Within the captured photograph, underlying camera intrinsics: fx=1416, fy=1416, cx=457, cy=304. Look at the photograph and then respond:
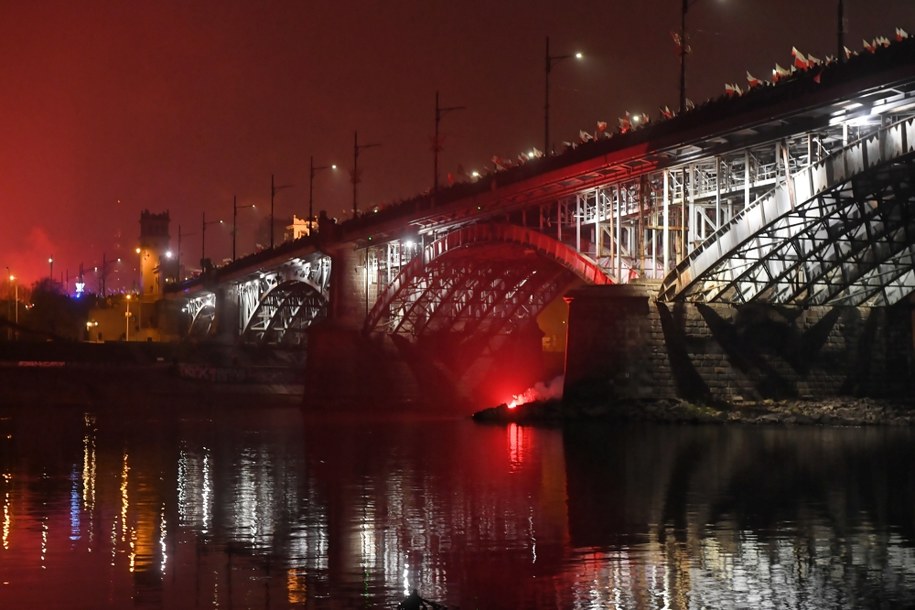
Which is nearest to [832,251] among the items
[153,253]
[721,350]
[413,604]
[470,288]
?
[721,350]

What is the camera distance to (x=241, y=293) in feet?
419

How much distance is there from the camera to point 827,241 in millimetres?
55812

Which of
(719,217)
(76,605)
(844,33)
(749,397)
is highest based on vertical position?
(844,33)

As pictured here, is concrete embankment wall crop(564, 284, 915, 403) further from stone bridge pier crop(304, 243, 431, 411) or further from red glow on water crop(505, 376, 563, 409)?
stone bridge pier crop(304, 243, 431, 411)

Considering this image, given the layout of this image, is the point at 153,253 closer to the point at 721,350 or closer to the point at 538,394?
the point at 538,394

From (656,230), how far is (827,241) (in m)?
8.15

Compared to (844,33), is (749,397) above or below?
below

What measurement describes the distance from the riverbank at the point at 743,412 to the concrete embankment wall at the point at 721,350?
1004 mm

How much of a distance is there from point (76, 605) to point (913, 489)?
63.6ft

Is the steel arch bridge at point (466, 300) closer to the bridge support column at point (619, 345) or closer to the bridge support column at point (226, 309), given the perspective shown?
the bridge support column at point (619, 345)

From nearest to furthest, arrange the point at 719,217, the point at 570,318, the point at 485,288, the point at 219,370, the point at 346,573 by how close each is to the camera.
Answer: the point at 346,573
the point at 719,217
the point at 570,318
the point at 485,288
the point at 219,370

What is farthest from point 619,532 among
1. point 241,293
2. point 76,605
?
point 241,293

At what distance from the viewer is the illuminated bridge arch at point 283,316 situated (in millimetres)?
119000

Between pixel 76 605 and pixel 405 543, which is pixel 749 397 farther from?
pixel 76 605
